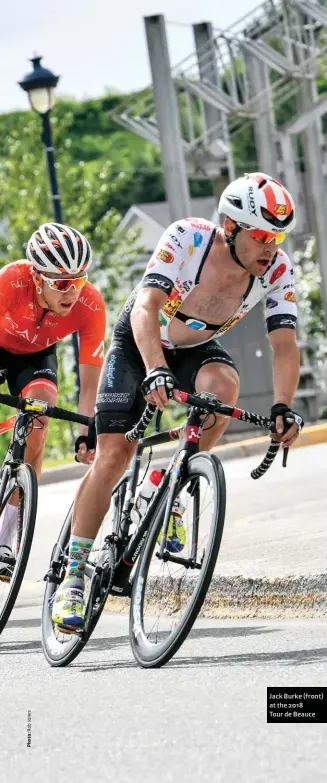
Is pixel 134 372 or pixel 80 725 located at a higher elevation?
pixel 134 372

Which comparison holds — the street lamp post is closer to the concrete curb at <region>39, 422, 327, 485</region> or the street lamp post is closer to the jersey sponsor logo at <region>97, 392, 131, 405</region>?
the concrete curb at <region>39, 422, 327, 485</region>

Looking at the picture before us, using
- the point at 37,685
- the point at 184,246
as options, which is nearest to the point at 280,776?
the point at 37,685

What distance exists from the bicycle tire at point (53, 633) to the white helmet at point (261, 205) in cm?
156

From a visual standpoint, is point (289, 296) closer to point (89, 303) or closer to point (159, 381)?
point (159, 381)

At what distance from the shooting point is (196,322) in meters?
7.01

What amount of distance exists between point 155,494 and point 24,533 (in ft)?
3.66

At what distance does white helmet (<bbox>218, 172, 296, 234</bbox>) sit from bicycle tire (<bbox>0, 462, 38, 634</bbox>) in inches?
68.9

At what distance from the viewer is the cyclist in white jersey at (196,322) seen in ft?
21.4

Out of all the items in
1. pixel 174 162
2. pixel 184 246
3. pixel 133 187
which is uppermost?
pixel 133 187

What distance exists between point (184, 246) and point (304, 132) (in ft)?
70.8

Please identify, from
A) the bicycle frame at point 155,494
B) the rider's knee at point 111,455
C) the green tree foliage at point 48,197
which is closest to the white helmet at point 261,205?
the bicycle frame at point 155,494

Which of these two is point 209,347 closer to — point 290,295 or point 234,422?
point 290,295

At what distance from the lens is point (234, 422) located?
22891 mm

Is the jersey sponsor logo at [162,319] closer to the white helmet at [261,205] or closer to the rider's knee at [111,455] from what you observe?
the rider's knee at [111,455]
